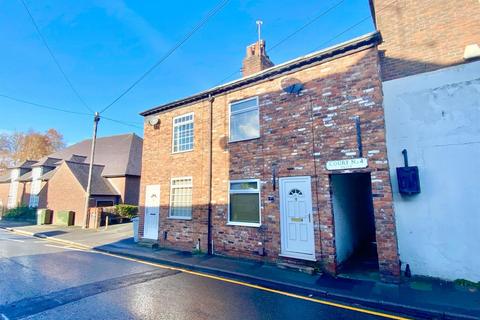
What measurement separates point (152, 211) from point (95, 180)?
15.6 metres

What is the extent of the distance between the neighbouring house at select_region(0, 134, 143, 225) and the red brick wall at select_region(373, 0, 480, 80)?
23141mm

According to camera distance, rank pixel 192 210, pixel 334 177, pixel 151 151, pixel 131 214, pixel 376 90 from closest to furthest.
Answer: pixel 376 90
pixel 334 177
pixel 192 210
pixel 151 151
pixel 131 214

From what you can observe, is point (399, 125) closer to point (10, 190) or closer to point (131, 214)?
point (131, 214)

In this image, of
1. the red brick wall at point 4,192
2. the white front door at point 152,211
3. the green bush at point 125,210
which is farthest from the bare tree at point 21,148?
the white front door at point 152,211

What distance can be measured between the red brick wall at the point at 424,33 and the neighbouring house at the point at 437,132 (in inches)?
0.9

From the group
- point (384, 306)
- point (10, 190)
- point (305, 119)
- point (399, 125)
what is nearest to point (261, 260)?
point (384, 306)

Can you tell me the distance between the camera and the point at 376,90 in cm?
671

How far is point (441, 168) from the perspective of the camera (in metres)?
6.33

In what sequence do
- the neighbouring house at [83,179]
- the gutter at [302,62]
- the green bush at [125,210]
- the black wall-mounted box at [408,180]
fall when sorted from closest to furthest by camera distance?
the black wall-mounted box at [408,180]
the gutter at [302,62]
the green bush at [125,210]
the neighbouring house at [83,179]

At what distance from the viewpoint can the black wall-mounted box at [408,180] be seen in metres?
6.45

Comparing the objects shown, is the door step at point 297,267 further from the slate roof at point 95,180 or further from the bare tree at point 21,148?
the bare tree at point 21,148

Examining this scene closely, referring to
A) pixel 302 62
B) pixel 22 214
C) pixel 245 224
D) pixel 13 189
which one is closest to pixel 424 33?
pixel 302 62

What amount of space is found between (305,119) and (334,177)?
6.57 feet

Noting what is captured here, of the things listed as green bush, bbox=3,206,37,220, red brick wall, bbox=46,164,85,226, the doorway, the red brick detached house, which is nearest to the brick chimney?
the red brick detached house
